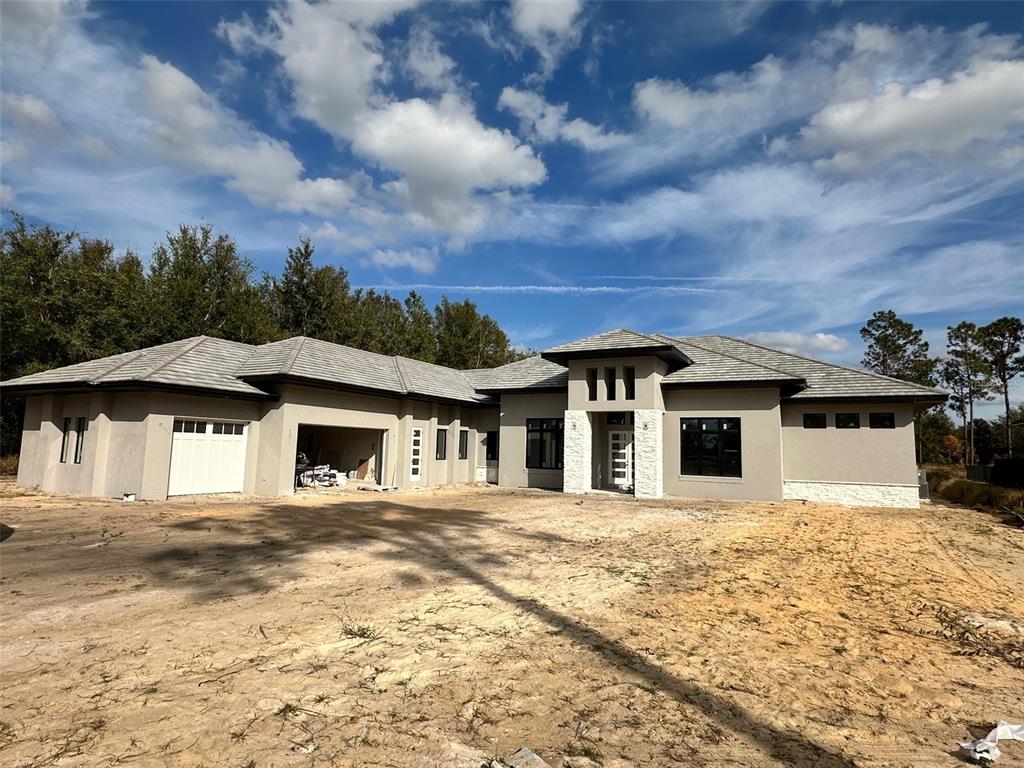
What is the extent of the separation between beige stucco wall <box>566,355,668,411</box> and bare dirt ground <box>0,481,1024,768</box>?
9.38m

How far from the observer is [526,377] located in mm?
24953

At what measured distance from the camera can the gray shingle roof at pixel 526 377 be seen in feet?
76.7

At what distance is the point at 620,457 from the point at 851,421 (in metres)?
8.96

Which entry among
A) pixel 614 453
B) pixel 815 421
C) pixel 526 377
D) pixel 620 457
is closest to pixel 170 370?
pixel 526 377

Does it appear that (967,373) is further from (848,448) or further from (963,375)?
(848,448)

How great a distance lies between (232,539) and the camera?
10.3 meters

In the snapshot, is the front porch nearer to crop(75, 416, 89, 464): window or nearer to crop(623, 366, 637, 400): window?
crop(623, 366, 637, 400): window

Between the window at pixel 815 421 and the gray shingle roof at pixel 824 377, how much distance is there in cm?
93

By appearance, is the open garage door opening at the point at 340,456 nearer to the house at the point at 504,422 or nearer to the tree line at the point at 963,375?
the house at the point at 504,422

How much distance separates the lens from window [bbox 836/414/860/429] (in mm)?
19297

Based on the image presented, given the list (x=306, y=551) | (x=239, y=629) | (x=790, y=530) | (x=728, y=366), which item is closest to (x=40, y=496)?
(x=306, y=551)

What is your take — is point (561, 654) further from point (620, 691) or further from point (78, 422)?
point (78, 422)

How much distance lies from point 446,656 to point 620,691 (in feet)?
5.47

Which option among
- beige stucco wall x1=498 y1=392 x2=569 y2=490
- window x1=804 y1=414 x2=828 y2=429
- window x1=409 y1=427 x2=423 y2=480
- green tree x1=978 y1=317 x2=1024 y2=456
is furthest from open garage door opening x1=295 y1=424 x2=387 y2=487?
green tree x1=978 y1=317 x2=1024 y2=456
